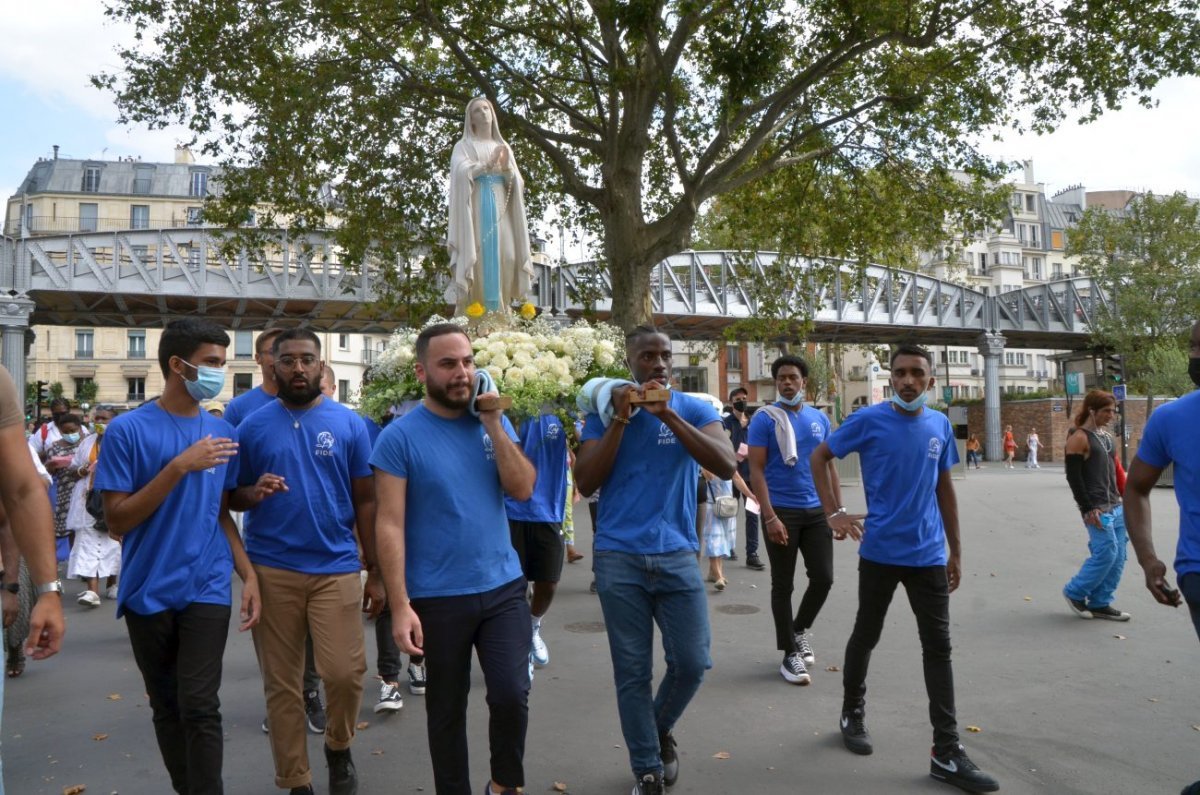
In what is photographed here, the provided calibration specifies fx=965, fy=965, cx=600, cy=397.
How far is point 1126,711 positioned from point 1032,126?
12.4 meters

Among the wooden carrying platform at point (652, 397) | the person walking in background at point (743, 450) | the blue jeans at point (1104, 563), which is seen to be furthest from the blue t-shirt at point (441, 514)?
the person walking in background at point (743, 450)

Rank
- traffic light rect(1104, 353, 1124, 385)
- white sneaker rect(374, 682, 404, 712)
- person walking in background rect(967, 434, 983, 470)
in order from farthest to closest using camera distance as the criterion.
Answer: person walking in background rect(967, 434, 983, 470) < traffic light rect(1104, 353, 1124, 385) < white sneaker rect(374, 682, 404, 712)

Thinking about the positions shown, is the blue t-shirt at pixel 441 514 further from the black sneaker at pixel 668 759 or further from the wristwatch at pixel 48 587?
the black sneaker at pixel 668 759

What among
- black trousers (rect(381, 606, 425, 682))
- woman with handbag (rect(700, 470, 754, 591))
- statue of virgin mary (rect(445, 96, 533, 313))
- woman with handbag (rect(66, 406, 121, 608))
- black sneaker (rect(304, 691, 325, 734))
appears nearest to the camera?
black sneaker (rect(304, 691, 325, 734))

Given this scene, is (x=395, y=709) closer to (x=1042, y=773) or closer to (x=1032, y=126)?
(x=1042, y=773)

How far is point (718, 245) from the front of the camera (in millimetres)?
43312

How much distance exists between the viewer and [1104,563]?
8180 millimetres

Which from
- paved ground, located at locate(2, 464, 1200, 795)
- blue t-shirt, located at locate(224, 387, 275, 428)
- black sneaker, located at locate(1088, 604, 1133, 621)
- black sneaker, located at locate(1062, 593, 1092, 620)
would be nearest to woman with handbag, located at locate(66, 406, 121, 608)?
paved ground, located at locate(2, 464, 1200, 795)

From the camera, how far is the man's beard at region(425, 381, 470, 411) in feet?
12.2

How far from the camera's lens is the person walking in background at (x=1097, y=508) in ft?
26.9

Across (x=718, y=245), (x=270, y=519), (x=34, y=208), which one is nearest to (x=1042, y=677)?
(x=270, y=519)

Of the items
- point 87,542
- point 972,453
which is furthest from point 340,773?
point 972,453

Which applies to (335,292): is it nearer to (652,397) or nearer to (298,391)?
(298,391)

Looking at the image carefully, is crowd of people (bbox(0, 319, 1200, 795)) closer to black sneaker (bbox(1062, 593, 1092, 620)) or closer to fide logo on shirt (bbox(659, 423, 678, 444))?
fide logo on shirt (bbox(659, 423, 678, 444))
